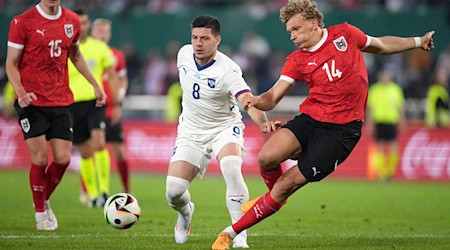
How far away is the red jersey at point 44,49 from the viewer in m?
10.6

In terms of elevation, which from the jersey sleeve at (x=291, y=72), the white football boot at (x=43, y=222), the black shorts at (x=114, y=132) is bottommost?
the black shorts at (x=114, y=132)

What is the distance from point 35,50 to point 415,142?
539 inches

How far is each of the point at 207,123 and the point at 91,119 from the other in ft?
16.2

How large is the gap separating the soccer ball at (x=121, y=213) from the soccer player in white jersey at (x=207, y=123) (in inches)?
18.9

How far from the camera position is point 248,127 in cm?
2300

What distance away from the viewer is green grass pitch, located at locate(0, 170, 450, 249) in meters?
9.68

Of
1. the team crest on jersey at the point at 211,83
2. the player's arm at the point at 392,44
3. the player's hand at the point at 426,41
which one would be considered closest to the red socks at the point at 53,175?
the team crest on jersey at the point at 211,83

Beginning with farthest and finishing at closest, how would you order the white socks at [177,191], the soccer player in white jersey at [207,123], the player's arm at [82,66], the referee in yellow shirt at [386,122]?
the referee in yellow shirt at [386,122] → the player's arm at [82,66] → the white socks at [177,191] → the soccer player in white jersey at [207,123]

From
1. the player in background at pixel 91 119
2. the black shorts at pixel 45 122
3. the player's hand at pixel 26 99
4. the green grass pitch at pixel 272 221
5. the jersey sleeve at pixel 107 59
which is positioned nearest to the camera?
the green grass pitch at pixel 272 221

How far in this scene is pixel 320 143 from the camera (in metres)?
9.01

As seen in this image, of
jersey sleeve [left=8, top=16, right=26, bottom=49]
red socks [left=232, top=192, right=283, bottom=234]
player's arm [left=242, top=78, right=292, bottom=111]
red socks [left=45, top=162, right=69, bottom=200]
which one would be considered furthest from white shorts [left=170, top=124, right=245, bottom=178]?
jersey sleeve [left=8, top=16, right=26, bottom=49]

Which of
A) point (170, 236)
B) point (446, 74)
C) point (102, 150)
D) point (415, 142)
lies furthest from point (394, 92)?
point (170, 236)

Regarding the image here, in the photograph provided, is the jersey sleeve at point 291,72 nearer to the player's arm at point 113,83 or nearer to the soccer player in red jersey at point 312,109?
the soccer player in red jersey at point 312,109

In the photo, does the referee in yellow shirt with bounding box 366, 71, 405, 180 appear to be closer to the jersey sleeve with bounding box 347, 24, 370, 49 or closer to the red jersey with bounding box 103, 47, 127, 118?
the red jersey with bounding box 103, 47, 127, 118
